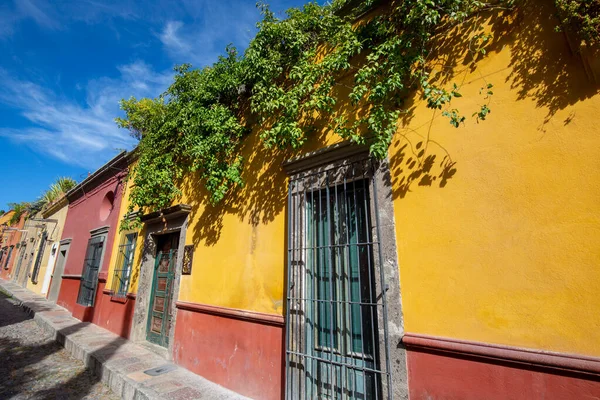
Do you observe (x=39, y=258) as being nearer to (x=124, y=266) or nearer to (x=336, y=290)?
(x=124, y=266)

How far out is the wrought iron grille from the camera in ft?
8.83

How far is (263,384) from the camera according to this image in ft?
11.0

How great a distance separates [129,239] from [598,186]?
309 inches

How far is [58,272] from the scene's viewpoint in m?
11.3

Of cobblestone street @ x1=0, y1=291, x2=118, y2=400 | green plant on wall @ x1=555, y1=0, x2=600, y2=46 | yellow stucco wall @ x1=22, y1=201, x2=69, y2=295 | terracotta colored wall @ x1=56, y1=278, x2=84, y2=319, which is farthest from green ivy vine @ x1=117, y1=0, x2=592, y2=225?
yellow stucco wall @ x1=22, y1=201, x2=69, y2=295

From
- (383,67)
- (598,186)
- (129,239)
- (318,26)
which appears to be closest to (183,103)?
(318,26)

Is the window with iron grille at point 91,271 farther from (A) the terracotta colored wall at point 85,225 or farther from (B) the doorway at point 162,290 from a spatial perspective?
(B) the doorway at point 162,290

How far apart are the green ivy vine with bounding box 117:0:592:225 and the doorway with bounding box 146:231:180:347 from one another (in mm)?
823

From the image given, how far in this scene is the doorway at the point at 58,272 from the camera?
11000 millimetres

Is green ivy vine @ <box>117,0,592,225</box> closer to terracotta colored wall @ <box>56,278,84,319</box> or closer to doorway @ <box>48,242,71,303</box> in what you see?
terracotta colored wall @ <box>56,278,84,319</box>

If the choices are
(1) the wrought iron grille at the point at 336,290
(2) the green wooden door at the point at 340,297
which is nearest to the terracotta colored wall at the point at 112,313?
(1) the wrought iron grille at the point at 336,290

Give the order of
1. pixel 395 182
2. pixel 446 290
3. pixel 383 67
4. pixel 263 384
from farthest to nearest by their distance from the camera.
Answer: pixel 263 384 → pixel 383 67 → pixel 395 182 → pixel 446 290

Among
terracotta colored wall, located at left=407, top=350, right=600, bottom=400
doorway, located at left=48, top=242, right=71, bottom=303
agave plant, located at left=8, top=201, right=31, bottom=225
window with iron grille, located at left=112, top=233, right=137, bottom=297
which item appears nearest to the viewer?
terracotta colored wall, located at left=407, top=350, right=600, bottom=400

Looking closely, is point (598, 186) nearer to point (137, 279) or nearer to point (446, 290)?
point (446, 290)
